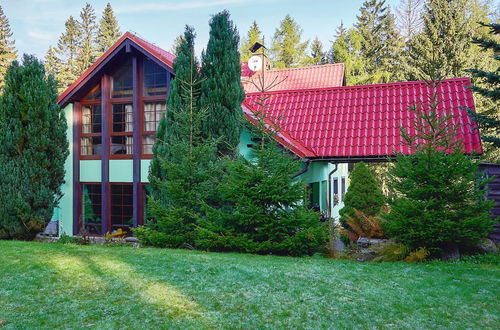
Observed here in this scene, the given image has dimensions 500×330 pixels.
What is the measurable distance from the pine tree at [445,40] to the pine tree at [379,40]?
5504 millimetres

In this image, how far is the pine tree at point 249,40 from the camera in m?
43.0

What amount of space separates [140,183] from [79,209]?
2669 millimetres

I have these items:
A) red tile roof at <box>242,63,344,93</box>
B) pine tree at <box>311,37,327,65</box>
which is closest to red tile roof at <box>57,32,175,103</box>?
red tile roof at <box>242,63,344,93</box>

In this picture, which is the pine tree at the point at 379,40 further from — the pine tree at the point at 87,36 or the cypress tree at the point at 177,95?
the pine tree at the point at 87,36

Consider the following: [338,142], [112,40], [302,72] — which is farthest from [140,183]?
[112,40]

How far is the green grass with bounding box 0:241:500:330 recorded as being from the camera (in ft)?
15.5

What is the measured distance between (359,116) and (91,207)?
32.0 feet

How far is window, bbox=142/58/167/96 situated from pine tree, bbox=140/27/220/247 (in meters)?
2.71

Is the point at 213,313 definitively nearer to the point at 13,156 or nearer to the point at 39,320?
the point at 39,320

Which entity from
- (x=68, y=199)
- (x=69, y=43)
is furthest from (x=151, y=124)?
(x=69, y=43)

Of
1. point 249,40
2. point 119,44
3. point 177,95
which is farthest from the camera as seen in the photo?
point 249,40

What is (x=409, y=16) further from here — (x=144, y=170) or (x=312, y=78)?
(x=144, y=170)

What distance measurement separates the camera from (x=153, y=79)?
13922 mm

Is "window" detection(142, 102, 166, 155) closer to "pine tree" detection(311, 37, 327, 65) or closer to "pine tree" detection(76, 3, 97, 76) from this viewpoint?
"pine tree" detection(311, 37, 327, 65)
